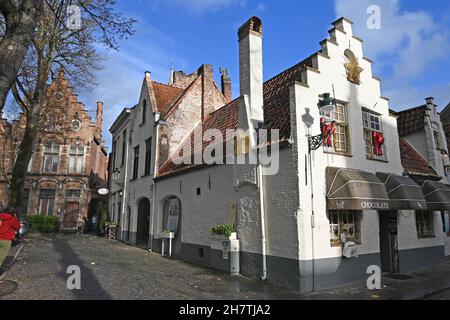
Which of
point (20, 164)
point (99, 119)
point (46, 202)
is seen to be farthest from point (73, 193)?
point (20, 164)

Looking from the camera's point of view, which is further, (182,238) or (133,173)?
(133,173)

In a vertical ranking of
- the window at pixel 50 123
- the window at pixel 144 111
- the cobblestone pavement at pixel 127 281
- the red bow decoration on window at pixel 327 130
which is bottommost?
the cobblestone pavement at pixel 127 281

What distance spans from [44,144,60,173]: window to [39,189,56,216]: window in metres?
1.94

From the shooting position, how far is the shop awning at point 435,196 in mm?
11383

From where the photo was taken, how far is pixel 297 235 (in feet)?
27.1

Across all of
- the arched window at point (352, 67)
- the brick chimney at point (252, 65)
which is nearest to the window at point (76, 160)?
the brick chimney at point (252, 65)

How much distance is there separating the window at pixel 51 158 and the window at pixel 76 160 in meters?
1.19

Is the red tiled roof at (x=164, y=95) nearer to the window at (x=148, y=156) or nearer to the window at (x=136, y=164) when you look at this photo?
the window at (x=148, y=156)

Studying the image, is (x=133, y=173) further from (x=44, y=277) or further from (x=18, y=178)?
(x=44, y=277)

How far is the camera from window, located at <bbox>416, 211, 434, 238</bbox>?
41.1ft

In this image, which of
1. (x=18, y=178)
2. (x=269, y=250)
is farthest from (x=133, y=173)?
(x=269, y=250)

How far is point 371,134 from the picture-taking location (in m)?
11.1

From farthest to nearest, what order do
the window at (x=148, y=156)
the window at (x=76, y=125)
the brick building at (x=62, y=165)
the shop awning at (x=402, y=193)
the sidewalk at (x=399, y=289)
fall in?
the window at (x=76, y=125) → the brick building at (x=62, y=165) → the window at (x=148, y=156) → the shop awning at (x=402, y=193) → the sidewalk at (x=399, y=289)
